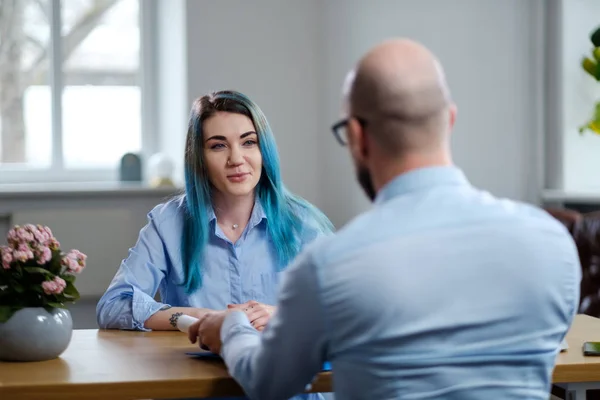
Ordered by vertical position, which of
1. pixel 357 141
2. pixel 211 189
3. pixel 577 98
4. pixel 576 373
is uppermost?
pixel 577 98

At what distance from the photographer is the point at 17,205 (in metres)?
4.43

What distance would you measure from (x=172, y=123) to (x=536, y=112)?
70.1 inches

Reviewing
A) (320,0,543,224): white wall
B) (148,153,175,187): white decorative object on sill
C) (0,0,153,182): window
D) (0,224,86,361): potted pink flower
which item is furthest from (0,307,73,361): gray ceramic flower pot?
(0,0,153,182): window

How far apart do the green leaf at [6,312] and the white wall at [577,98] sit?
3.09m

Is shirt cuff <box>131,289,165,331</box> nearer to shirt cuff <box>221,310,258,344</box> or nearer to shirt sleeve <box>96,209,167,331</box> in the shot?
shirt sleeve <box>96,209,167,331</box>

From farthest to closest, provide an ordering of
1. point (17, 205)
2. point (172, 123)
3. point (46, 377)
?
1. point (172, 123)
2. point (17, 205)
3. point (46, 377)

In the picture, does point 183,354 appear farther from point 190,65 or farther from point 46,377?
point 190,65

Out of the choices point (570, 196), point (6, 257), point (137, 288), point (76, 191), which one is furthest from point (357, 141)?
point (76, 191)

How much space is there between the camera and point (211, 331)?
1.88 metres

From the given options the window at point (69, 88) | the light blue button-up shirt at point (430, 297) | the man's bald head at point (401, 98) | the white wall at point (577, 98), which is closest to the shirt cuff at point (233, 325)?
the light blue button-up shirt at point (430, 297)

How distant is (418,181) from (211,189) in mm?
1242

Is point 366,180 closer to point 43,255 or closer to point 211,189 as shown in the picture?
point 43,255

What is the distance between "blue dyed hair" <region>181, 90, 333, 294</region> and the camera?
2.48 m

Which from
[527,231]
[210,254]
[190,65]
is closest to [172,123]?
[190,65]
